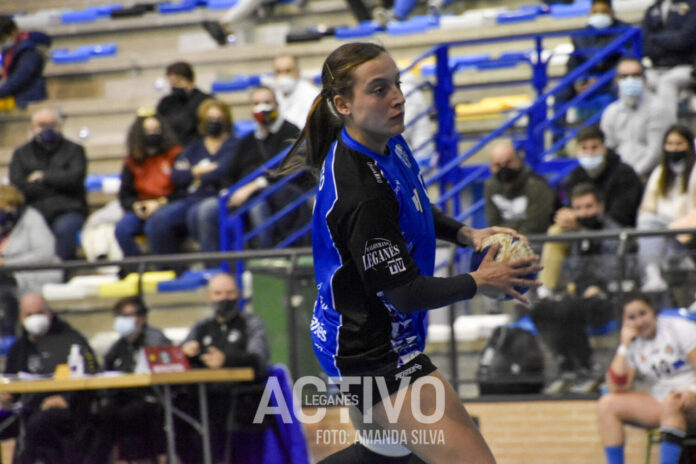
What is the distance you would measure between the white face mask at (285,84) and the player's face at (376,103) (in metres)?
6.22

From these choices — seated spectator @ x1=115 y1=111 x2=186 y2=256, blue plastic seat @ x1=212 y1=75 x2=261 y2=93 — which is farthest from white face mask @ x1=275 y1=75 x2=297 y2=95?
blue plastic seat @ x1=212 y1=75 x2=261 y2=93

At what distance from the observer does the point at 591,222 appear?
23.6 ft

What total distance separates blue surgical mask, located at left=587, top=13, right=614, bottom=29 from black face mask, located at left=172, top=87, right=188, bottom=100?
349 cm

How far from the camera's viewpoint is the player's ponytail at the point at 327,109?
11.2 feet

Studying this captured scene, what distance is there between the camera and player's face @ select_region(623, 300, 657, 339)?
629 centimetres

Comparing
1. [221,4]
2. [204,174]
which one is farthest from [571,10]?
[221,4]

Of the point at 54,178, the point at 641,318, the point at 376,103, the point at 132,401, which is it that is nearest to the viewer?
the point at 376,103

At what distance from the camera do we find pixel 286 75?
31.6 ft

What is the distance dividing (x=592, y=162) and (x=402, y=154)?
4.34 meters

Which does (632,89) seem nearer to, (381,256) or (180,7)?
(381,256)

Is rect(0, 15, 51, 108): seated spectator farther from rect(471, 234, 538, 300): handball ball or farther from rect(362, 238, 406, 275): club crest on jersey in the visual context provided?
rect(362, 238, 406, 275): club crest on jersey

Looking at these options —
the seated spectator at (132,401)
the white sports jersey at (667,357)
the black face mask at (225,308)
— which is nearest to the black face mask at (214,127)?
the seated spectator at (132,401)

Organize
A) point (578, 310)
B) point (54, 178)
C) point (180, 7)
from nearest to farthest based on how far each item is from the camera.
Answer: point (578, 310) < point (54, 178) < point (180, 7)

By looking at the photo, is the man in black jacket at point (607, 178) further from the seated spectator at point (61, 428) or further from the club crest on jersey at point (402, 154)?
the club crest on jersey at point (402, 154)
